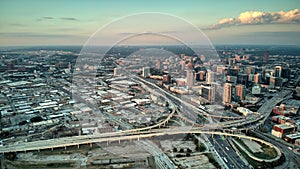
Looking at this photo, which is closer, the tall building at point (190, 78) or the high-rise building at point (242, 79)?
the tall building at point (190, 78)

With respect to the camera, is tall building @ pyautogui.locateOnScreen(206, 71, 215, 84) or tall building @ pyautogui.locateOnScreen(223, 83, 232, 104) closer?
tall building @ pyautogui.locateOnScreen(223, 83, 232, 104)

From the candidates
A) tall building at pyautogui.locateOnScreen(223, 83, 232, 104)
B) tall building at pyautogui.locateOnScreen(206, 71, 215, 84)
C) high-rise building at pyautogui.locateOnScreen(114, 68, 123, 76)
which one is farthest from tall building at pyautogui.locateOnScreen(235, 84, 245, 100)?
high-rise building at pyautogui.locateOnScreen(114, 68, 123, 76)

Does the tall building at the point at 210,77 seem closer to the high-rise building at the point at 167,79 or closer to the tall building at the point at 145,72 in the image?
the high-rise building at the point at 167,79

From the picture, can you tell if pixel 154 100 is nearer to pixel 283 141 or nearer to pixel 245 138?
pixel 245 138

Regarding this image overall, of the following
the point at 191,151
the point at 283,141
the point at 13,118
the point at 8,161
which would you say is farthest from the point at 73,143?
the point at 283,141

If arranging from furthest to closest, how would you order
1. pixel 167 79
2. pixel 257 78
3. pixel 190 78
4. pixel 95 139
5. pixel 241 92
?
pixel 257 78, pixel 167 79, pixel 190 78, pixel 241 92, pixel 95 139

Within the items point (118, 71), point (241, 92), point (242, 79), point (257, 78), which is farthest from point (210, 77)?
point (118, 71)

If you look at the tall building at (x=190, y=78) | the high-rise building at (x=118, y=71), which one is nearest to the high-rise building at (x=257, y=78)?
the tall building at (x=190, y=78)

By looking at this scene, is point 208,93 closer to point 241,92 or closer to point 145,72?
point 241,92

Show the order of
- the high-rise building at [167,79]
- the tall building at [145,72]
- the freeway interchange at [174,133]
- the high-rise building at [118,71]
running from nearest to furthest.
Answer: the freeway interchange at [174,133] < the high-rise building at [118,71] < the high-rise building at [167,79] < the tall building at [145,72]

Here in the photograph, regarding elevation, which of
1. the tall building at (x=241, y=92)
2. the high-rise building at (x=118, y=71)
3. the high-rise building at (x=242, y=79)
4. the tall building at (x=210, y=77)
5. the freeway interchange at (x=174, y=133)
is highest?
the high-rise building at (x=118, y=71)

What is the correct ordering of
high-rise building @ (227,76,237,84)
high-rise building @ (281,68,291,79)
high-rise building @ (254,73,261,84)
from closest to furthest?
high-rise building @ (227,76,237,84) → high-rise building @ (254,73,261,84) → high-rise building @ (281,68,291,79)

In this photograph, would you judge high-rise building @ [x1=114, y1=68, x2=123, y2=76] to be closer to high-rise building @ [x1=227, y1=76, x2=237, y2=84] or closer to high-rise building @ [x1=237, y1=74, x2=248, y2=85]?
high-rise building @ [x1=227, y1=76, x2=237, y2=84]
